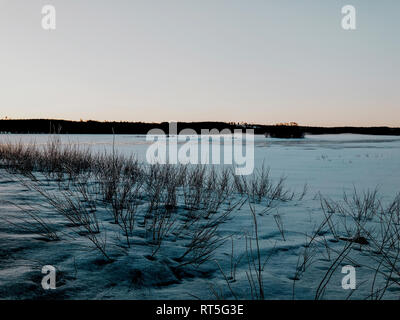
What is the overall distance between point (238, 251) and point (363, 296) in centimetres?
85

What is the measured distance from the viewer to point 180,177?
4766 mm

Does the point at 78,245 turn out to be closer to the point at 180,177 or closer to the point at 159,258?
the point at 159,258

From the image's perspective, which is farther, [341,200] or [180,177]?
[180,177]

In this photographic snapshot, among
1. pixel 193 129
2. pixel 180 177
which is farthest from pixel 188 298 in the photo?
pixel 193 129
